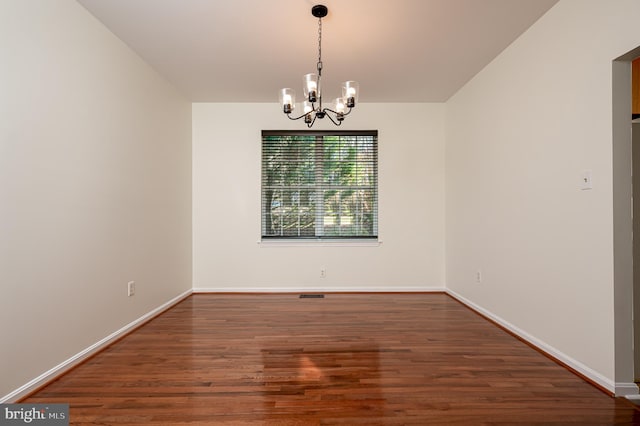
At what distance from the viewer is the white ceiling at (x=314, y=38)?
8.23ft

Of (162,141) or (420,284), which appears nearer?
(162,141)

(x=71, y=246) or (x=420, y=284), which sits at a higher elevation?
(x=71, y=246)

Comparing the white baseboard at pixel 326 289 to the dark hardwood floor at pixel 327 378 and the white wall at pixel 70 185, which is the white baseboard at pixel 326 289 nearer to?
the white wall at pixel 70 185

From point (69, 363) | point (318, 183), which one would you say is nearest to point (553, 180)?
point (318, 183)

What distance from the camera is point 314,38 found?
294 cm

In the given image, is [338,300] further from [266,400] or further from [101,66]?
[101,66]

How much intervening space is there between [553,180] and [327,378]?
220cm

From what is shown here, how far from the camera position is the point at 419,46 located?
3.11 m

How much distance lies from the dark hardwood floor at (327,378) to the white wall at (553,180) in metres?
0.31

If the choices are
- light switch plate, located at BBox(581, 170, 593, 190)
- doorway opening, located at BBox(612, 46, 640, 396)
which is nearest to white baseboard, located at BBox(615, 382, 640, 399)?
doorway opening, located at BBox(612, 46, 640, 396)

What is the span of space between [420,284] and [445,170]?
5.37 feet

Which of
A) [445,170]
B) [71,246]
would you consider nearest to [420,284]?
[445,170]

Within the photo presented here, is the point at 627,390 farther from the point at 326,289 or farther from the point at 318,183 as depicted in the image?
the point at 318,183

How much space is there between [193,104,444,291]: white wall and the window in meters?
0.15
